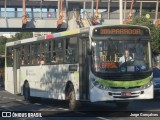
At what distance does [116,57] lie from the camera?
56.8 ft

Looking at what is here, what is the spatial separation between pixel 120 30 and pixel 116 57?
1072mm

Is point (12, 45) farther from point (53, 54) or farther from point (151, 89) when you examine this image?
point (151, 89)

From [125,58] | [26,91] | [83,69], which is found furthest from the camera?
[26,91]

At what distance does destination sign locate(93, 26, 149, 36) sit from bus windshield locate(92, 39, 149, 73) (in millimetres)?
289

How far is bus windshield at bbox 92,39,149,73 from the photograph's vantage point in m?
17.3

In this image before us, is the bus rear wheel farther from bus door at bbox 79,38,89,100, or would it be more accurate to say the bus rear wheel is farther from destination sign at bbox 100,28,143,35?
destination sign at bbox 100,28,143,35

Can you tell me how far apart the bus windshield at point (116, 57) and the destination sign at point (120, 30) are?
0.29 metres

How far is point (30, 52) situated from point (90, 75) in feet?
23.2

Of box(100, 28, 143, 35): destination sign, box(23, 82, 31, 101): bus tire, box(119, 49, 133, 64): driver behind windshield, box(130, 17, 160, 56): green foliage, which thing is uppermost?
Result: box(100, 28, 143, 35): destination sign

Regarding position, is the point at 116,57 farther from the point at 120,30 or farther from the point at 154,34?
the point at 154,34

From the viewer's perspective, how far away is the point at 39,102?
24719 mm

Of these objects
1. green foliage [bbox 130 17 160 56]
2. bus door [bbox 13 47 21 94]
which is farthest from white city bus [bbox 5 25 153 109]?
green foliage [bbox 130 17 160 56]

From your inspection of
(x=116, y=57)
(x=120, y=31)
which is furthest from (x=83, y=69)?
(x=120, y=31)

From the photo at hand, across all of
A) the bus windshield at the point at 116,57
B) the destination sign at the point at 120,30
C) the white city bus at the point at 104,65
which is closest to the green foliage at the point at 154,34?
the white city bus at the point at 104,65
